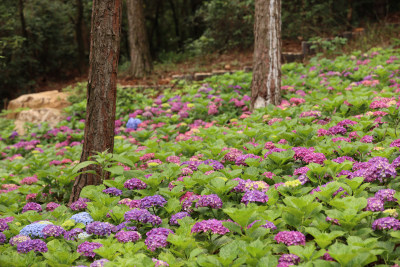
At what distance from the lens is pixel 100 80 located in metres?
3.97

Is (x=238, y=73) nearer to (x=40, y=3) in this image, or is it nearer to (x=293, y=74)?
(x=293, y=74)

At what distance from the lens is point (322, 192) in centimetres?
284

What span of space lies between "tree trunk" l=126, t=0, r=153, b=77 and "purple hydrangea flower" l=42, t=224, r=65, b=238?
29.8 ft

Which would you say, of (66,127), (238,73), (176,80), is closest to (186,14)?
(176,80)

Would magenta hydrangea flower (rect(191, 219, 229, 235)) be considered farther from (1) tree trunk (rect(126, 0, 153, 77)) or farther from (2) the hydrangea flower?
(1) tree trunk (rect(126, 0, 153, 77))

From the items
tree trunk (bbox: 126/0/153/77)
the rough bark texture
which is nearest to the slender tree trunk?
tree trunk (bbox: 126/0/153/77)

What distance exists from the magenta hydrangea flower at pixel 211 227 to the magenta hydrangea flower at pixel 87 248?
639 mm

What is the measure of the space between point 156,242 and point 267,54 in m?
4.85

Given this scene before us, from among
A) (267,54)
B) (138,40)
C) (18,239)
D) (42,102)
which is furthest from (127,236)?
(138,40)

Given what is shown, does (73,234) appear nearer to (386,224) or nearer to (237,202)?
(237,202)

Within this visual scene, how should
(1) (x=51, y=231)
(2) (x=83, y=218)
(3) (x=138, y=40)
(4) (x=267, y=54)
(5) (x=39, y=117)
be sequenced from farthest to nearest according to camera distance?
1. (3) (x=138, y=40)
2. (5) (x=39, y=117)
3. (4) (x=267, y=54)
4. (2) (x=83, y=218)
5. (1) (x=51, y=231)

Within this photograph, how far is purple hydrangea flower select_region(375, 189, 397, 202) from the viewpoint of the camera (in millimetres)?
2721

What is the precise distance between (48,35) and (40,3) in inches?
48.7

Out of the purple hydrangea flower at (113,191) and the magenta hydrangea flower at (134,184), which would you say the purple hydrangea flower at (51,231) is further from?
the magenta hydrangea flower at (134,184)
